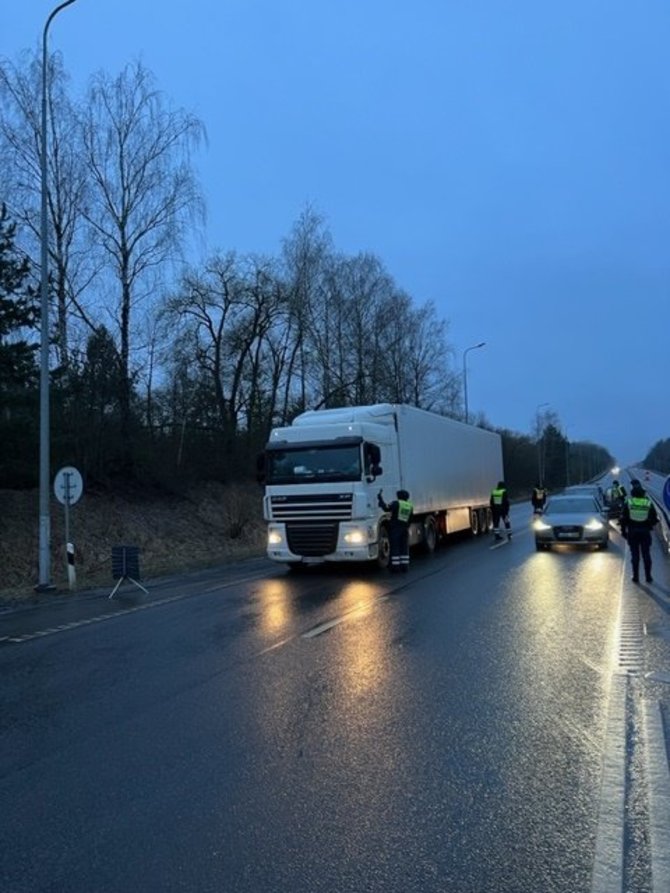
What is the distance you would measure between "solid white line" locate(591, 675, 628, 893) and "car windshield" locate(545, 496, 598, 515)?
55.2ft

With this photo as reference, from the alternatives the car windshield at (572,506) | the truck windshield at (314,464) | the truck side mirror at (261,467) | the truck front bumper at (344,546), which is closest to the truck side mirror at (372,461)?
the truck windshield at (314,464)

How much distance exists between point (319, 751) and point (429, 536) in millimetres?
17919

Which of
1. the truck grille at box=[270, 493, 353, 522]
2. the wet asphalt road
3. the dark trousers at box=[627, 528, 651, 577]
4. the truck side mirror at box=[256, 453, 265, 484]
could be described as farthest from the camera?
A: the truck side mirror at box=[256, 453, 265, 484]

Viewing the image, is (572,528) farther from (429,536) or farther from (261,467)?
(261,467)

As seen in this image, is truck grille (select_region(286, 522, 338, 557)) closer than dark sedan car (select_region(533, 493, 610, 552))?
Yes

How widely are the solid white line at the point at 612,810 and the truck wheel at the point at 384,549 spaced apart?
11.9 metres

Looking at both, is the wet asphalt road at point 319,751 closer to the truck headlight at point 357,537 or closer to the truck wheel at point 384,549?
the truck headlight at point 357,537

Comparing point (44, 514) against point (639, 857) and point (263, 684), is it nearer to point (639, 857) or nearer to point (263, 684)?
point (263, 684)

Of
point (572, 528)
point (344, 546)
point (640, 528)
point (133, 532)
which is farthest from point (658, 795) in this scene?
point (133, 532)

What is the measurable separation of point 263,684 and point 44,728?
2.03 metres

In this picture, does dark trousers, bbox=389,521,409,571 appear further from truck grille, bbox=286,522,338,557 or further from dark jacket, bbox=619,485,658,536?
dark jacket, bbox=619,485,658,536

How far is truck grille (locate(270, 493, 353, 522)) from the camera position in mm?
17797

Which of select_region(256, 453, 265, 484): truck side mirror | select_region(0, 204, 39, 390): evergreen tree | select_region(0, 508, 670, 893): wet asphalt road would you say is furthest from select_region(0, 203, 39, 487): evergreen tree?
select_region(0, 508, 670, 893): wet asphalt road

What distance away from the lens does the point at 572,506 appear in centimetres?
2347
